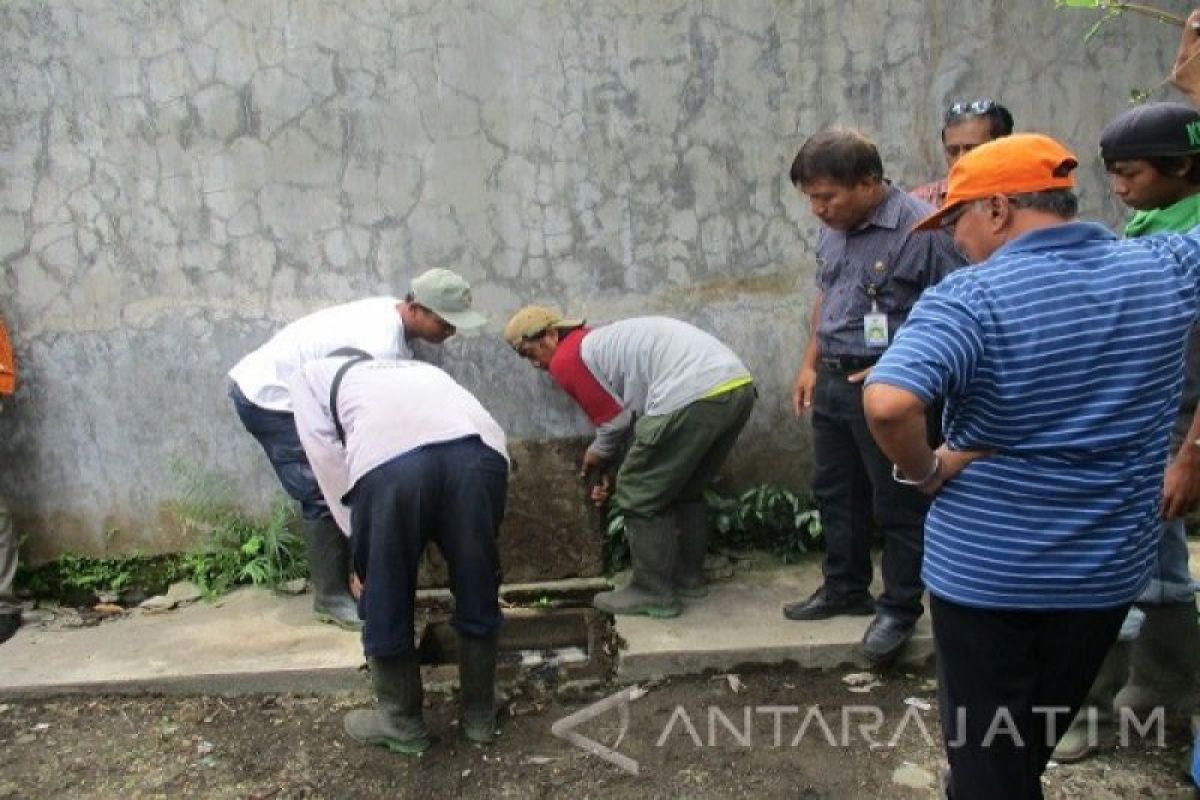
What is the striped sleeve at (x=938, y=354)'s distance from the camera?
1891 mm

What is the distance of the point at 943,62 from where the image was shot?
4699mm

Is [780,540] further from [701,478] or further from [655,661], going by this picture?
[655,661]

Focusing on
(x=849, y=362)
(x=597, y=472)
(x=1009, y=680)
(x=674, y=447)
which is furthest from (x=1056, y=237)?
(x=597, y=472)

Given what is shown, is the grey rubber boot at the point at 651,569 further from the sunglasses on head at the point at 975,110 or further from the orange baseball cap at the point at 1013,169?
the orange baseball cap at the point at 1013,169

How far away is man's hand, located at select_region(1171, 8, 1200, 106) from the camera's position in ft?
8.35

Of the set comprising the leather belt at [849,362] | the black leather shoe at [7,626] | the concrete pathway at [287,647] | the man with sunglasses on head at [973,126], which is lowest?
the concrete pathway at [287,647]

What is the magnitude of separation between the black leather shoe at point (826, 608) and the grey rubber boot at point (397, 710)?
63.4 inches

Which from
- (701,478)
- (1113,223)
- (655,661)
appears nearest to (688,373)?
(701,478)

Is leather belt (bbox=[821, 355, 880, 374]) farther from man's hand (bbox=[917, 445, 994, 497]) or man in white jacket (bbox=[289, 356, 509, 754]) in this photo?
man's hand (bbox=[917, 445, 994, 497])

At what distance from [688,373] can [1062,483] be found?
2194mm

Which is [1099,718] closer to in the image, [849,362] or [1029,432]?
[849,362]

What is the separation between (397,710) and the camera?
345 cm

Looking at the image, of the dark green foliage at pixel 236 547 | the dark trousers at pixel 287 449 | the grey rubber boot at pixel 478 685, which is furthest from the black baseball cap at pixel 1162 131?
the dark green foliage at pixel 236 547

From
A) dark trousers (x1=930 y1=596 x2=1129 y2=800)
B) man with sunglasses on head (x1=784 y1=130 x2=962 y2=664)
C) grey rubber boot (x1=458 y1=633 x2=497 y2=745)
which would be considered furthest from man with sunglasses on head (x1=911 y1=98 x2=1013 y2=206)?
grey rubber boot (x1=458 y1=633 x2=497 y2=745)
